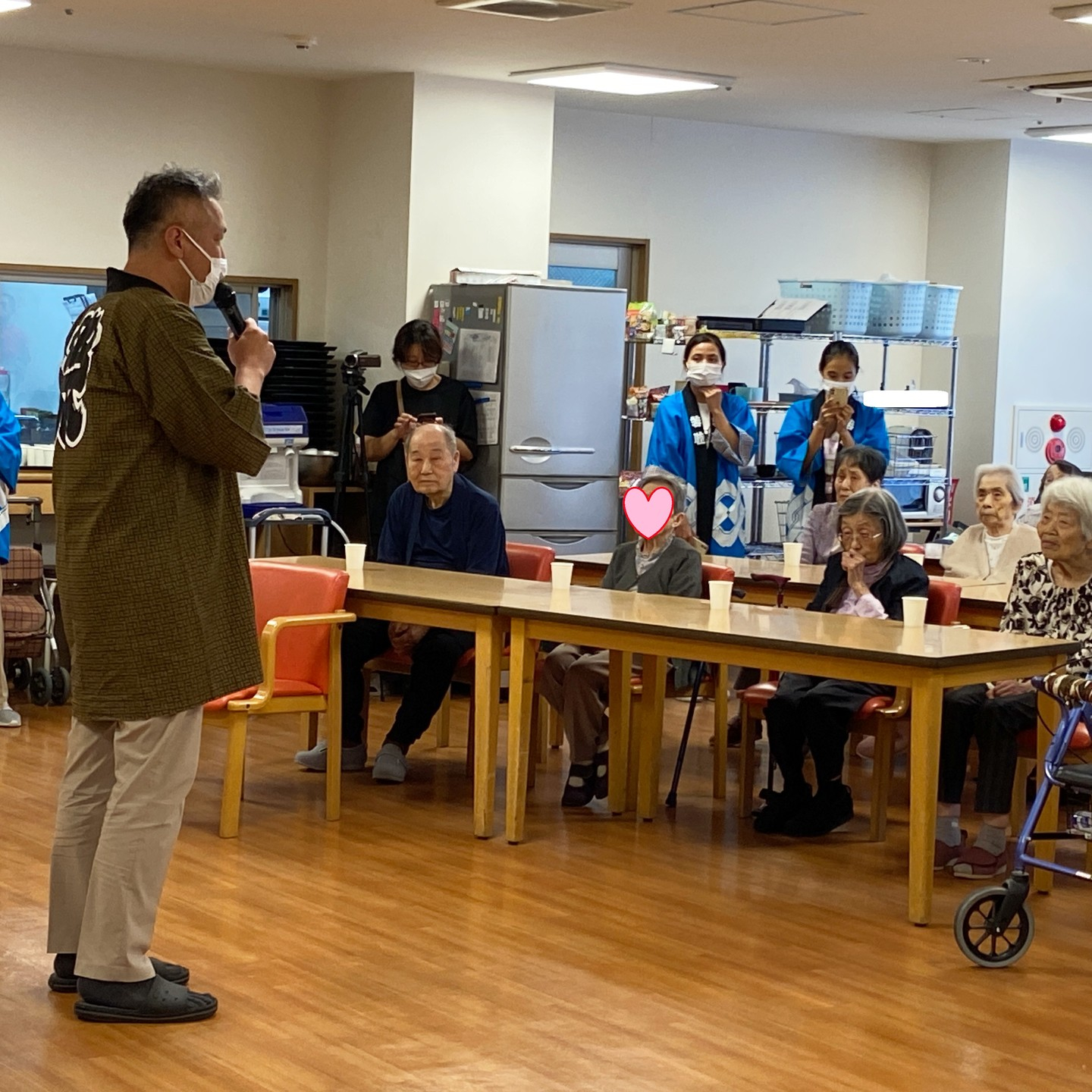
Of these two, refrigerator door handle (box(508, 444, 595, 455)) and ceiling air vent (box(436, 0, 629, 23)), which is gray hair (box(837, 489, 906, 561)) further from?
refrigerator door handle (box(508, 444, 595, 455))

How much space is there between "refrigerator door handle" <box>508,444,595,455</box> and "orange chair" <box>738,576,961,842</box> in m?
2.88

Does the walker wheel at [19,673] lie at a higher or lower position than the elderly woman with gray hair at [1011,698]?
lower

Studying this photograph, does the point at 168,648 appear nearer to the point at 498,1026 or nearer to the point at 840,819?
the point at 498,1026

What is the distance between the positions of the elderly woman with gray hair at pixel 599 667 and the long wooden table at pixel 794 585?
43 centimetres

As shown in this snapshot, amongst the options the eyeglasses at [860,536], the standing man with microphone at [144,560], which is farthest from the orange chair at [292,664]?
the standing man with microphone at [144,560]

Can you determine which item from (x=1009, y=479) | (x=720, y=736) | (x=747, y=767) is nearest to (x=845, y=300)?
(x=1009, y=479)

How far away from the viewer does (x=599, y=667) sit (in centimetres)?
Answer: 607

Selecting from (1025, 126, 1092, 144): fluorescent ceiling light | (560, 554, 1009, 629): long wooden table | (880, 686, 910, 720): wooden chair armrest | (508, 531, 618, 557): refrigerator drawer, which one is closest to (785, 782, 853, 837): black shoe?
(880, 686, 910, 720): wooden chair armrest

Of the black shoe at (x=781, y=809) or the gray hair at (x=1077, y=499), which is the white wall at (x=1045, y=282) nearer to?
the black shoe at (x=781, y=809)

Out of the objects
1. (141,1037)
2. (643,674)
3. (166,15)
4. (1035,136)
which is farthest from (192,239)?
(1035,136)

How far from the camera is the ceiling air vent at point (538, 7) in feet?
22.5

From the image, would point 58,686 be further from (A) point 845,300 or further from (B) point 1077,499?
(A) point 845,300

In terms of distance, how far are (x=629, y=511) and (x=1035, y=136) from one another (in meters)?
5.28

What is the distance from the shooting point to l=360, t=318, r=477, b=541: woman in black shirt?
8.55m
